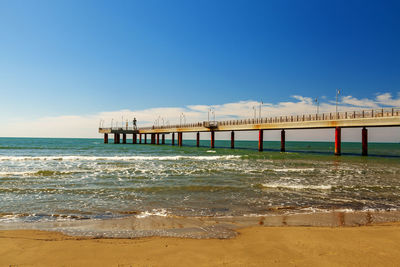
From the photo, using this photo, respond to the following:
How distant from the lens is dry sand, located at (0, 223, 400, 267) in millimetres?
4453

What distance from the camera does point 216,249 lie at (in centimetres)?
504

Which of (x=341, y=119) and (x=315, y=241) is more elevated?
(x=341, y=119)

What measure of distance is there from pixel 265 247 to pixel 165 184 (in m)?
9.11

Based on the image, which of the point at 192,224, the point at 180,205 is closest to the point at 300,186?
the point at 180,205

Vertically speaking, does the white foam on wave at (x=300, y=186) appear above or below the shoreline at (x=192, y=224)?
below

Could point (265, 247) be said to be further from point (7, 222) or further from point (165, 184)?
point (165, 184)

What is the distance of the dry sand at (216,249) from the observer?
175 inches

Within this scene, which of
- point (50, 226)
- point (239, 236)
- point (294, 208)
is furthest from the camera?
point (294, 208)

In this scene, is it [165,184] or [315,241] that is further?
[165,184]

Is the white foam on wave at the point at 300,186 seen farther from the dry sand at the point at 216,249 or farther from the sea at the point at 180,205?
the dry sand at the point at 216,249

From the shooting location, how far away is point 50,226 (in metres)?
6.80

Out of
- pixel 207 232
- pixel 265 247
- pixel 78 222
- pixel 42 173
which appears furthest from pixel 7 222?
pixel 42 173

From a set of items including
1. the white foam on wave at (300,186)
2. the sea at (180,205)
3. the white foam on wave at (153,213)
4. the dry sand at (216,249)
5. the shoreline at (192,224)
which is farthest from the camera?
the white foam on wave at (300,186)

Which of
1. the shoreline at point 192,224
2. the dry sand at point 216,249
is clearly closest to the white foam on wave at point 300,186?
the shoreline at point 192,224
